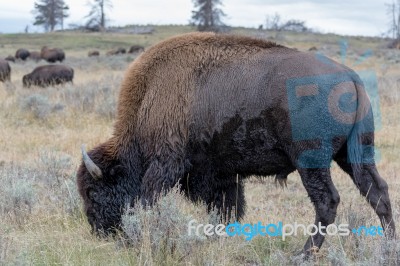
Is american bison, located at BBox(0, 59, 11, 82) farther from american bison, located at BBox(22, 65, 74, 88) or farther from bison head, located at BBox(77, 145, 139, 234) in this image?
bison head, located at BBox(77, 145, 139, 234)

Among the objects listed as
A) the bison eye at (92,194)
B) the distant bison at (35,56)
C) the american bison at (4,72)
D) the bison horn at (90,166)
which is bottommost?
the distant bison at (35,56)

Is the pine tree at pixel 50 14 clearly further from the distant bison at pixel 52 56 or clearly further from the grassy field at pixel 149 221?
the grassy field at pixel 149 221

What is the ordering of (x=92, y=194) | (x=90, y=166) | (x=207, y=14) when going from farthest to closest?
(x=207, y=14), (x=92, y=194), (x=90, y=166)

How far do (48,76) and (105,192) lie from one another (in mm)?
17252

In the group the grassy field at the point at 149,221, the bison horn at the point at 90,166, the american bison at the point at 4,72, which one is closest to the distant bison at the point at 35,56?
the american bison at the point at 4,72

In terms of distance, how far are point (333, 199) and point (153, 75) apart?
1992 mm

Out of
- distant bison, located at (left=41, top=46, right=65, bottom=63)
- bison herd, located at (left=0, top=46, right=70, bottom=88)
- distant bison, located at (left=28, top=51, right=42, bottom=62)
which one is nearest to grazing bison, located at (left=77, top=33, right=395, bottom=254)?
bison herd, located at (left=0, top=46, right=70, bottom=88)

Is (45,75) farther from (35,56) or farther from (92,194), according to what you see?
(35,56)

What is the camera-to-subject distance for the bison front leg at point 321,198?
4488 millimetres

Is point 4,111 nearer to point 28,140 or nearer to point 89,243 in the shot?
point 28,140

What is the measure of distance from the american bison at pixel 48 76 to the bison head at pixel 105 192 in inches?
613

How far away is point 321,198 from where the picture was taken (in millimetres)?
4504

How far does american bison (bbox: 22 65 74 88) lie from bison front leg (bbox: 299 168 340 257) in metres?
16.8

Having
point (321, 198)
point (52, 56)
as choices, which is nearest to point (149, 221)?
point (321, 198)
